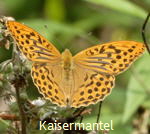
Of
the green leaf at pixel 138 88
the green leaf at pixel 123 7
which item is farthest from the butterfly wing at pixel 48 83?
the green leaf at pixel 123 7

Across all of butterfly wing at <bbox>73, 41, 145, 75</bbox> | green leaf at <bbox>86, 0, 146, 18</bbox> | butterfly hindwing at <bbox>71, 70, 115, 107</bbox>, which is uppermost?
green leaf at <bbox>86, 0, 146, 18</bbox>

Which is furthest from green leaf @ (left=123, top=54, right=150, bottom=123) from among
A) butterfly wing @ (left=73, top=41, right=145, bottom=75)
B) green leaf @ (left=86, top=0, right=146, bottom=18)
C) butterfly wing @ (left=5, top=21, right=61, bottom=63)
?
butterfly wing @ (left=5, top=21, right=61, bottom=63)

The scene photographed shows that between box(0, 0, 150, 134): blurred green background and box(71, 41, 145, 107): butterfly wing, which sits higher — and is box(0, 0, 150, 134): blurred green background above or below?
above

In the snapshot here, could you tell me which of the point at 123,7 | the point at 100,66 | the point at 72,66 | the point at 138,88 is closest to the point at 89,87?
the point at 100,66

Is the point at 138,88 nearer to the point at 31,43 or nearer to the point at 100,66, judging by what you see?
the point at 100,66

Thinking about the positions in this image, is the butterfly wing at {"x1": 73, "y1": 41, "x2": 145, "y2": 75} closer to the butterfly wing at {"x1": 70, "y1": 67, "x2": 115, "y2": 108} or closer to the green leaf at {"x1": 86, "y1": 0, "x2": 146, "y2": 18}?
the butterfly wing at {"x1": 70, "y1": 67, "x2": 115, "y2": 108}

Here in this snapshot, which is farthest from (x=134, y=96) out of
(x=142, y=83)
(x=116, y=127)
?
(x=116, y=127)
